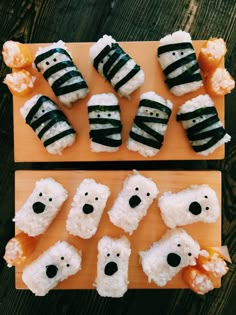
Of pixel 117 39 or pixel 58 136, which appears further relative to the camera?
pixel 117 39

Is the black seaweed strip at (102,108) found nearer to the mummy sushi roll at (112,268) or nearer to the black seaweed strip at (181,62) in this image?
the black seaweed strip at (181,62)

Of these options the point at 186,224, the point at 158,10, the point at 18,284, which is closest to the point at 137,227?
the point at 186,224

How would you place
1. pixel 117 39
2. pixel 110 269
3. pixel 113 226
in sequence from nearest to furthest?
pixel 110 269, pixel 113 226, pixel 117 39

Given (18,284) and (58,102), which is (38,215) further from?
(58,102)

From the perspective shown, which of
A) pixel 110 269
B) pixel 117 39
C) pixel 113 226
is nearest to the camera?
pixel 110 269

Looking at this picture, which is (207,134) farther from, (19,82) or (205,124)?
(19,82)

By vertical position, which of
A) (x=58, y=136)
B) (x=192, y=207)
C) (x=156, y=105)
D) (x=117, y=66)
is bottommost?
(x=192, y=207)

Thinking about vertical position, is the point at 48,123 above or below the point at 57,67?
below

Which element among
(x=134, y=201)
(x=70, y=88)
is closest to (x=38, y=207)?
(x=134, y=201)
